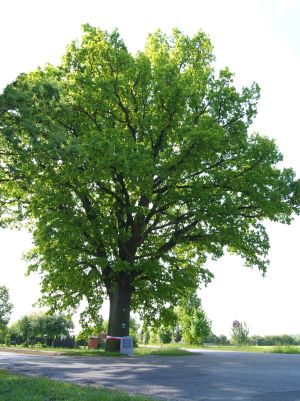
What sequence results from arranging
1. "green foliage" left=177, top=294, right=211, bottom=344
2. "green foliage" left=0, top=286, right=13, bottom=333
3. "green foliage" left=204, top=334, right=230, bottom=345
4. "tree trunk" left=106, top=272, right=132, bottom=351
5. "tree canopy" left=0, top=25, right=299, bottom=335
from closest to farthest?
"tree canopy" left=0, top=25, right=299, bottom=335
"tree trunk" left=106, top=272, right=132, bottom=351
"green foliage" left=177, top=294, right=211, bottom=344
"green foliage" left=204, top=334, right=230, bottom=345
"green foliage" left=0, top=286, right=13, bottom=333

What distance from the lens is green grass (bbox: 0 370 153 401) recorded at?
705cm

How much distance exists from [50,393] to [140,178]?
12.5 meters

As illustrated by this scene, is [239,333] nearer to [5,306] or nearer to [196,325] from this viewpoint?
[196,325]

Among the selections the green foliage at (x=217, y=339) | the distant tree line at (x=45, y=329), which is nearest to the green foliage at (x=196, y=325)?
the green foliage at (x=217, y=339)

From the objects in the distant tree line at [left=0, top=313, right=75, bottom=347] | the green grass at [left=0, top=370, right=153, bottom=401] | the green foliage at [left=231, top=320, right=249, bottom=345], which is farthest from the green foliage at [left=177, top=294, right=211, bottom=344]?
the green grass at [left=0, top=370, right=153, bottom=401]

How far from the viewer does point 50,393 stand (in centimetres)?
759

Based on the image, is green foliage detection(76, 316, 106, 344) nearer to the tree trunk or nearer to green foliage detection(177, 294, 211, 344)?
the tree trunk

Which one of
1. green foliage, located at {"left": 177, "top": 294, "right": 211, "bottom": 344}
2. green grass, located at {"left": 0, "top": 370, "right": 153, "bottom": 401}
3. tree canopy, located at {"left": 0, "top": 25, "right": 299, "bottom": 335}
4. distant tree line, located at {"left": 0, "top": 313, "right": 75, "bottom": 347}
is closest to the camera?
green grass, located at {"left": 0, "top": 370, "right": 153, "bottom": 401}

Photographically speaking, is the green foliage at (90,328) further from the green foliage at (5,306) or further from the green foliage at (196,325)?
the green foliage at (5,306)

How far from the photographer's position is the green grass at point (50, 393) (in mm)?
7051

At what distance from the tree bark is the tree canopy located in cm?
5

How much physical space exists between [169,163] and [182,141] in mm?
1217

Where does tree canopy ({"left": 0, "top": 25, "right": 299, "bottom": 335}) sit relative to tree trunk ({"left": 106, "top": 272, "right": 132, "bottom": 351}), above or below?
above

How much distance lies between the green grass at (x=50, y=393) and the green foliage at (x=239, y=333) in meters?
34.2
